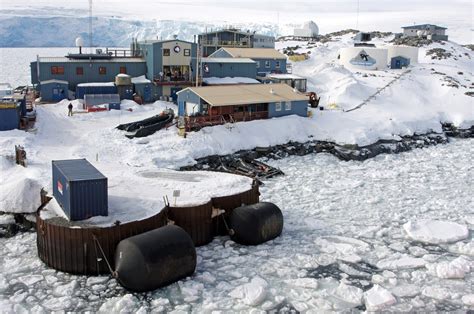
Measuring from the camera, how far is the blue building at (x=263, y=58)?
185 feet

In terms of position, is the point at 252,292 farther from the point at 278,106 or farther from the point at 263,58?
the point at 263,58

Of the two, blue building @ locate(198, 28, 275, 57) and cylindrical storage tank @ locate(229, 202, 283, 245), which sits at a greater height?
blue building @ locate(198, 28, 275, 57)

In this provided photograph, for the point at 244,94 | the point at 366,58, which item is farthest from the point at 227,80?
the point at 366,58

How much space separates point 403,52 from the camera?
6619cm

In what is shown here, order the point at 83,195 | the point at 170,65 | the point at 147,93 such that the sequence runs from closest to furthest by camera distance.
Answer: the point at 83,195 < the point at 147,93 < the point at 170,65

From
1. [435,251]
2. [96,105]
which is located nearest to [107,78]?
[96,105]

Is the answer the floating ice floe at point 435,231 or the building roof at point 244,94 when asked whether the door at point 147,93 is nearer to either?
the building roof at point 244,94

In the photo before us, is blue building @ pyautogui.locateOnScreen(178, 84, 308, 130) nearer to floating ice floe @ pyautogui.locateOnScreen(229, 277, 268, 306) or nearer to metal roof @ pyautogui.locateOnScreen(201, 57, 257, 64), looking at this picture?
metal roof @ pyautogui.locateOnScreen(201, 57, 257, 64)

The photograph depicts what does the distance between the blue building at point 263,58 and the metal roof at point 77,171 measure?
3801 centimetres

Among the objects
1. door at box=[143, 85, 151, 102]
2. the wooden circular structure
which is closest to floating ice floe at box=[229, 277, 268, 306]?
the wooden circular structure

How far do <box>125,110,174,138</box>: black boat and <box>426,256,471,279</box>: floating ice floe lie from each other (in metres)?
20.3

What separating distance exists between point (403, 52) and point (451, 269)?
176 feet

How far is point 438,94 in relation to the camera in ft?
173

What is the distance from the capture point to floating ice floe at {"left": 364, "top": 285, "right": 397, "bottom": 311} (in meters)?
15.4
